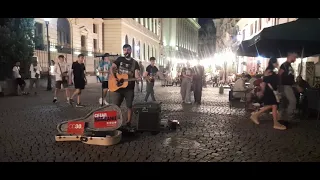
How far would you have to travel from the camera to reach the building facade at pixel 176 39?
62031 mm

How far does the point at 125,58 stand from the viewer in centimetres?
661

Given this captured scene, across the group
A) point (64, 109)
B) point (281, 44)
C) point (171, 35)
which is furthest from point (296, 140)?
point (171, 35)

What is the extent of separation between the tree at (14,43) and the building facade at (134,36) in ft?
54.9

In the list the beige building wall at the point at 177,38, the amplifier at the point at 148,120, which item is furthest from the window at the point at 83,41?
the amplifier at the point at 148,120

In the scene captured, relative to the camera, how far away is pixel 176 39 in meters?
68.3

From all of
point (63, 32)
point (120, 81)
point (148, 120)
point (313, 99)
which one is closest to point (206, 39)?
point (63, 32)

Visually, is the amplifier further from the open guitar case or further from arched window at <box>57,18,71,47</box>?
arched window at <box>57,18,71,47</box>

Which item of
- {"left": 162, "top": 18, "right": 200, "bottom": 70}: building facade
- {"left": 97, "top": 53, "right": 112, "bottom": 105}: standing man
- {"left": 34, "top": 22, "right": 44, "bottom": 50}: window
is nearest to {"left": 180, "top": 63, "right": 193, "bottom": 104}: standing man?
{"left": 97, "top": 53, "right": 112, "bottom": 105}: standing man

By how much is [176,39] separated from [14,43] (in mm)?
53073

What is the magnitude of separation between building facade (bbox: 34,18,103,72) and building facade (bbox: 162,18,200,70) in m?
20.1

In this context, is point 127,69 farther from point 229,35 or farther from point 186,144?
point 229,35

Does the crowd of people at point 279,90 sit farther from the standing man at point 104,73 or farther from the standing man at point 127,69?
the standing man at point 104,73

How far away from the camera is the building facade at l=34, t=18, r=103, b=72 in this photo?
2192cm
